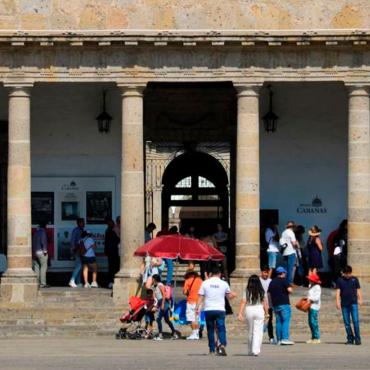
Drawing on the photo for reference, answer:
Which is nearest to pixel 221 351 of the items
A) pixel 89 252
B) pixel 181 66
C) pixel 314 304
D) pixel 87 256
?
pixel 314 304

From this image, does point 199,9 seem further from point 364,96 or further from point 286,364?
point 286,364

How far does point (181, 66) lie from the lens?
41625 millimetres

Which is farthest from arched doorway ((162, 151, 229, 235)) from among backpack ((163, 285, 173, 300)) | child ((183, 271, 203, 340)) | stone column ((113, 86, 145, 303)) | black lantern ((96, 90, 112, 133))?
Answer: child ((183, 271, 203, 340))

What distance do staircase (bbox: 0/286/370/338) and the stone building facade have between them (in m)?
0.67

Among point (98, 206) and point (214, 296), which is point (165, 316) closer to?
point (214, 296)

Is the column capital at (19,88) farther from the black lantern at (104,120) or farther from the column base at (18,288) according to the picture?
the column base at (18,288)

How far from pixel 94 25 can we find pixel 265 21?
3890mm

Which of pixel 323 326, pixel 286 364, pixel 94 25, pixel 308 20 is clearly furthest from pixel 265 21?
pixel 286 364

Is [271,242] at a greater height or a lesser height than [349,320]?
greater

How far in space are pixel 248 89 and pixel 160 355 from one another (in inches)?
425

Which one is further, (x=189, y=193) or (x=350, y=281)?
(x=189, y=193)

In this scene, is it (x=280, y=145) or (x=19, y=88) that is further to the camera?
(x=280, y=145)

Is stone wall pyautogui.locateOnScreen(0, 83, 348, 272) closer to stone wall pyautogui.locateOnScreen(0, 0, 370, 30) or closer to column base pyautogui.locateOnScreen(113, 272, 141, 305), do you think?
stone wall pyautogui.locateOnScreen(0, 0, 370, 30)

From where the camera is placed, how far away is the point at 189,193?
1993 inches
